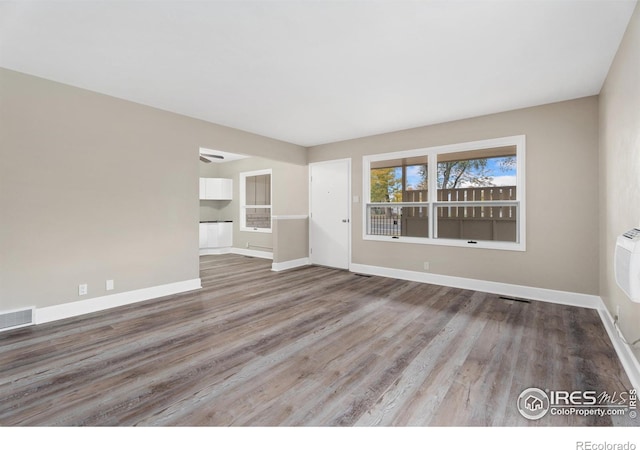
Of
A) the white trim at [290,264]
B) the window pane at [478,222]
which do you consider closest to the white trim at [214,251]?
the white trim at [290,264]

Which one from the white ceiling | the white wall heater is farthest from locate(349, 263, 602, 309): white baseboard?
the white ceiling

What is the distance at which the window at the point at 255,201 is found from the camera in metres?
7.40

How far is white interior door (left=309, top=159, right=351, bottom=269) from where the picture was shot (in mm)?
5879

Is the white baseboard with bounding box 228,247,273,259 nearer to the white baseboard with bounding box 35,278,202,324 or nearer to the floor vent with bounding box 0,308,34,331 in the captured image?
the white baseboard with bounding box 35,278,202,324

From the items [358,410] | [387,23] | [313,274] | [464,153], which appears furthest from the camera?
[313,274]

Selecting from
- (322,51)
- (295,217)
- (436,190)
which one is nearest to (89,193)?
(322,51)

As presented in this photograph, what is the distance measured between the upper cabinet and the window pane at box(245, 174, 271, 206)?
65cm

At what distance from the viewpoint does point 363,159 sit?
559 cm

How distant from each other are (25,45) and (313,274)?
4517 millimetres

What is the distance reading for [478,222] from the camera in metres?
4.54

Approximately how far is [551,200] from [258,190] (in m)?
5.96

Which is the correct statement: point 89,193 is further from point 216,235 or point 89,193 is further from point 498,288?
point 498,288

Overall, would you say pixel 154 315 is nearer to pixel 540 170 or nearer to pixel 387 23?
pixel 387 23
